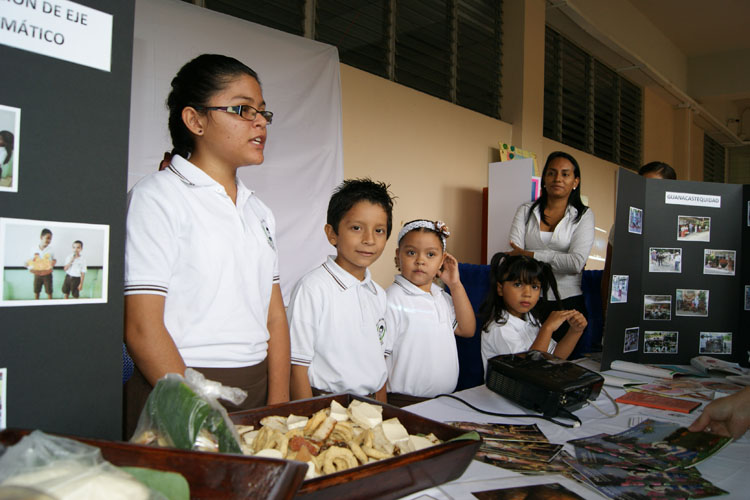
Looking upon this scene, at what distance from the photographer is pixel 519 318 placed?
6.63ft

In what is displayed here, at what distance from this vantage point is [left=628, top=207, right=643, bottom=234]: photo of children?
179cm

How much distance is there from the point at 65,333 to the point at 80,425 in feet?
0.42

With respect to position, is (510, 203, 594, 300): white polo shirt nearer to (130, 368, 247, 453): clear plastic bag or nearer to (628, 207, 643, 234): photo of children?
(628, 207, 643, 234): photo of children

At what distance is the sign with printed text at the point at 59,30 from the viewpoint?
608mm

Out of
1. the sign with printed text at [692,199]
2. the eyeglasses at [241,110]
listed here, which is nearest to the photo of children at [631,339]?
the sign with printed text at [692,199]

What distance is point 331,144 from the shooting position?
3.38 m

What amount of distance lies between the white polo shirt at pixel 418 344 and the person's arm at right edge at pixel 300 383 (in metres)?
0.44

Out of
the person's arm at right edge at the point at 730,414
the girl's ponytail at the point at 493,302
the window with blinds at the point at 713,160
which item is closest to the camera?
the person's arm at right edge at the point at 730,414

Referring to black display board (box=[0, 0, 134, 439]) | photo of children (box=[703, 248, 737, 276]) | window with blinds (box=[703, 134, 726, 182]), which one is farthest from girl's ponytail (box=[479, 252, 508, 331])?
window with blinds (box=[703, 134, 726, 182])

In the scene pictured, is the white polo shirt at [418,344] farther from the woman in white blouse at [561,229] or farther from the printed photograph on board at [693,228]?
the printed photograph on board at [693,228]

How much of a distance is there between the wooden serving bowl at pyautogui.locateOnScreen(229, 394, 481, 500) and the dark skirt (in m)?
0.20

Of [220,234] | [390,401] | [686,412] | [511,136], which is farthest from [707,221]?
[511,136]

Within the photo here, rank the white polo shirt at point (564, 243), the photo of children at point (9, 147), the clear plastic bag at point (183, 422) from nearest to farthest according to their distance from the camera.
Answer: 1. the clear plastic bag at point (183, 422)
2. the photo of children at point (9, 147)
3. the white polo shirt at point (564, 243)

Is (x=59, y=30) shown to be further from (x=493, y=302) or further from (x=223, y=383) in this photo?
(x=493, y=302)
